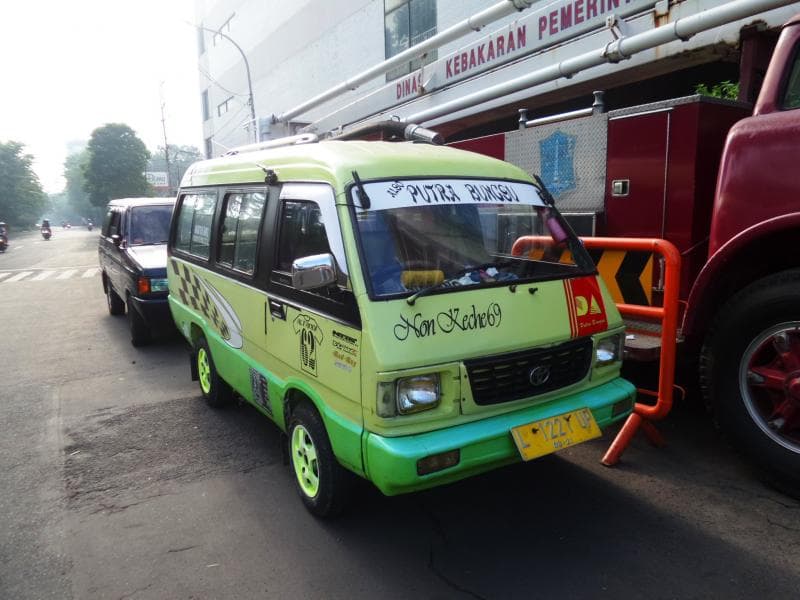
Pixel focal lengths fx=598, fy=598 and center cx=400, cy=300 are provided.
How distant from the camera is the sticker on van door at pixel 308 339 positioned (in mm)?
3225

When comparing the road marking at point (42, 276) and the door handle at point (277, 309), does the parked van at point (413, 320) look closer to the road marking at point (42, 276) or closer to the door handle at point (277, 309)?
the door handle at point (277, 309)

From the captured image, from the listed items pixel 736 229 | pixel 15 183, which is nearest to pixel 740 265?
A: pixel 736 229

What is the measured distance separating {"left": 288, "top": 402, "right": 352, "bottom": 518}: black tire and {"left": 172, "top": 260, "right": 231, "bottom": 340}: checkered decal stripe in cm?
133

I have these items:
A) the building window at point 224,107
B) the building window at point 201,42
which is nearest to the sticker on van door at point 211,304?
the building window at point 224,107

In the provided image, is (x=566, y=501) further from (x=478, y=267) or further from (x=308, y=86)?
(x=308, y=86)

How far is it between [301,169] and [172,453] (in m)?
2.37

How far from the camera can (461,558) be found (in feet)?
9.78

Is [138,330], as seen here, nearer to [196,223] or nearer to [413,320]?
[196,223]

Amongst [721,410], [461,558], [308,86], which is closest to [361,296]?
[461,558]

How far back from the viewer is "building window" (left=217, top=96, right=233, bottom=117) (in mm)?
31098

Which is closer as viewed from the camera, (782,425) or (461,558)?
(461,558)

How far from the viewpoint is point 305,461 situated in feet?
11.5

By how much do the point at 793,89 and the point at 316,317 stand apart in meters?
2.92

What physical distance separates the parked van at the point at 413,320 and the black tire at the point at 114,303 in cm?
651
